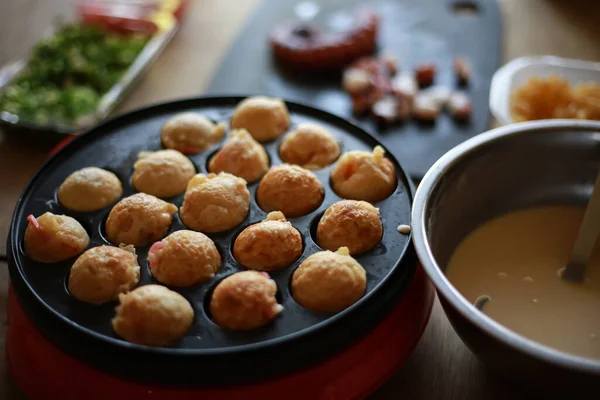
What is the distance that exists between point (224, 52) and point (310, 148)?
113 cm

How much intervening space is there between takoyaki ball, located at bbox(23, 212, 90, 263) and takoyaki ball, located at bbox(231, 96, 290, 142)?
517 mm

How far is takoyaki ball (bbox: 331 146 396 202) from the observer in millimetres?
1347

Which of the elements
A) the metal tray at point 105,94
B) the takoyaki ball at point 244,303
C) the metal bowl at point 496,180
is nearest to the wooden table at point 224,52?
the metal tray at point 105,94

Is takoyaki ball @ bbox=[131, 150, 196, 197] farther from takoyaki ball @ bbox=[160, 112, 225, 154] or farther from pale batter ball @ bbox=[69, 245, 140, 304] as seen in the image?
pale batter ball @ bbox=[69, 245, 140, 304]

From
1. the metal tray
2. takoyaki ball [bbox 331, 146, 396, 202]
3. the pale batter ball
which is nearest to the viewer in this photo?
the pale batter ball

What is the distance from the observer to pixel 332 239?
1.23 metres

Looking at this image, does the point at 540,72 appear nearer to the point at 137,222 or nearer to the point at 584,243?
the point at 584,243

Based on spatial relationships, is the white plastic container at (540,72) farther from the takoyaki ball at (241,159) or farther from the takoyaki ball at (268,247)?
the takoyaki ball at (268,247)

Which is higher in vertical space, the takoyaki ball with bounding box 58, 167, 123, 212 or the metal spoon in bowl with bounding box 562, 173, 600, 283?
the metal spoon in bowl with bounding box 562, 173, 600, 283

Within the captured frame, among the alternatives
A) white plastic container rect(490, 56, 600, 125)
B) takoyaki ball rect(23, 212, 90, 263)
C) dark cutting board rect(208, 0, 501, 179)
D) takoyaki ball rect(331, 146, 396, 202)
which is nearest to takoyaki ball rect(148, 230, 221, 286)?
takoyaki ball rect(23, 212, 90, 263)

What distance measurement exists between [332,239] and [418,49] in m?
1.39

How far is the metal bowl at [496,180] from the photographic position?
1.14m

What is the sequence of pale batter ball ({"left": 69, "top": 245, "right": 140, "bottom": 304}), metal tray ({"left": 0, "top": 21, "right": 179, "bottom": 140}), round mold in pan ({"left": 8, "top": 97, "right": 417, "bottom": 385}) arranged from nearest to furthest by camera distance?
round mold in pan ({"left": 8, "top": 97, "right": 417, "bottom": 385})
pale batter ball ({"left": 69, "top": 245, "right": 140, "bottom": 304})
metal tray ({"left": 0, "top": 21, "right": 179, "bottom": 140})

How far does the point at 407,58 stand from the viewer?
233 cm
